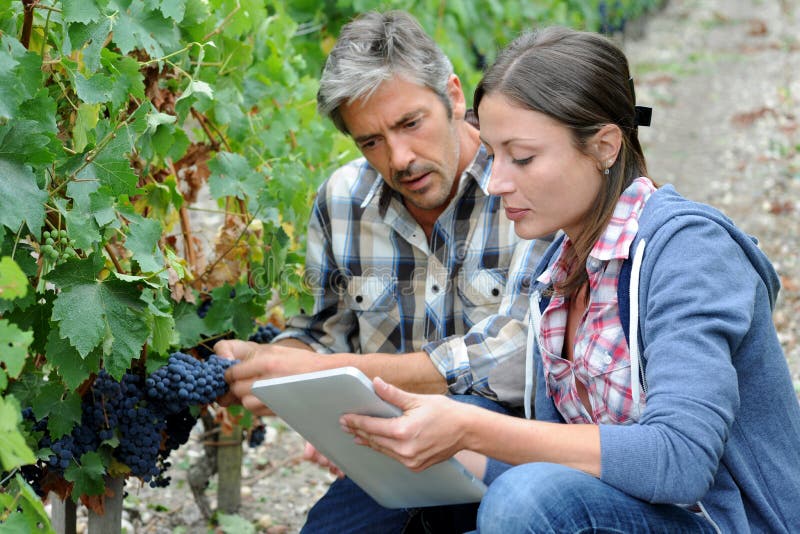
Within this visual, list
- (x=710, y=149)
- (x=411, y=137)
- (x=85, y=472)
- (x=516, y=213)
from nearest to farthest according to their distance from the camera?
(x=516, y=213) < (x=85, y=472) < (x=411, y=137) < (x=710, y=149)

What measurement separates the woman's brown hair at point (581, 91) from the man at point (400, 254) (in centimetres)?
49

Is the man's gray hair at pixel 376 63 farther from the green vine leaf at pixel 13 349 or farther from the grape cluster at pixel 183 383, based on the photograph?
the green vine leaf at pixel 13 349

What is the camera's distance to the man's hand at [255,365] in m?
2.38

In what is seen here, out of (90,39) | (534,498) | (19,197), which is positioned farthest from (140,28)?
(534,498)

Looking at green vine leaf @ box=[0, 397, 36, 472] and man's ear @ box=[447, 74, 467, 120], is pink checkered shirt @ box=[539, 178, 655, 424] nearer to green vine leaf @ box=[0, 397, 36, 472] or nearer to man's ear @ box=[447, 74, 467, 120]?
man's ear @ box=[447, 74, 467, 120]

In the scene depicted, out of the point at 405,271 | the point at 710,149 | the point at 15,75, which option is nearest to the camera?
the point at 15,75

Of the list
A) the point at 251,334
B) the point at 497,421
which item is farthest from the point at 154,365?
the point at 497,421

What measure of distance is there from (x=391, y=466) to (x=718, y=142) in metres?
7.09

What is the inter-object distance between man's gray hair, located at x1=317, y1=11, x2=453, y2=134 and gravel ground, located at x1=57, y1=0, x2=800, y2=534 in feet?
4.34

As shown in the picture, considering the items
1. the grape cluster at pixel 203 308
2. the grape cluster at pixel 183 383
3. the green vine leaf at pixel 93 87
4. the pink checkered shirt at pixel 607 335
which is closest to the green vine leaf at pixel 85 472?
the grape cluster at pixel 183 383

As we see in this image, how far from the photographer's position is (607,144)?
1952mm

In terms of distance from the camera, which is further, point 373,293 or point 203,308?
point 373,293

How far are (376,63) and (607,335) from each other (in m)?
0.98

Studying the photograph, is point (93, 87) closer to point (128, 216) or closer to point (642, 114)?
point (128, 216)
